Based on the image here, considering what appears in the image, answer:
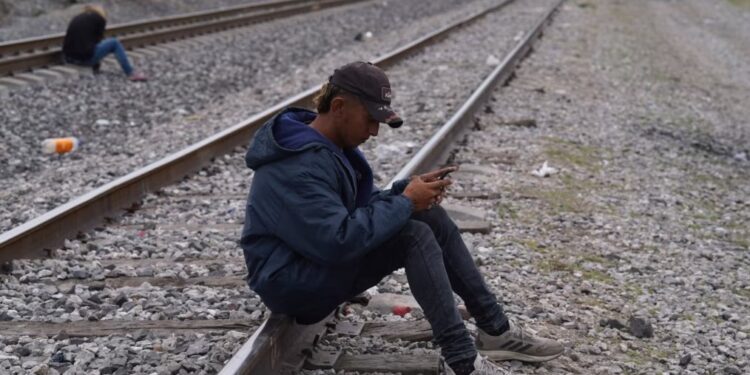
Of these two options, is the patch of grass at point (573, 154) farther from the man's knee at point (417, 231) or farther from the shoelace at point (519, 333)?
the man's knee at point (417, 231)

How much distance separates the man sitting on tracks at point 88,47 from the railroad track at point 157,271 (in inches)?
236

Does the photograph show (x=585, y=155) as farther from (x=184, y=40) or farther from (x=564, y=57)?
(x=184, y=40)

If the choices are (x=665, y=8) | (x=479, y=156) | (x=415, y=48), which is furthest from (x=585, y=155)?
(x=665, y=8)

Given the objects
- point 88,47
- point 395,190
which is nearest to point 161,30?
point 88,47

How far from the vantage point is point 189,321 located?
15.0ft

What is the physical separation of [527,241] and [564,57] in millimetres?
11495

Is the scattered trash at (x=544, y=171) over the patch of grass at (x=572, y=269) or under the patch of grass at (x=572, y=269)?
under

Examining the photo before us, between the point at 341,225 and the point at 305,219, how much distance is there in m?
0.14

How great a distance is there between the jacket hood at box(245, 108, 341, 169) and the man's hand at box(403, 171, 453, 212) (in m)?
0.33

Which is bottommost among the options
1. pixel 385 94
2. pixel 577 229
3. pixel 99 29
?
pixel 577 229

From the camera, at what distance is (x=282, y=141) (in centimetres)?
394

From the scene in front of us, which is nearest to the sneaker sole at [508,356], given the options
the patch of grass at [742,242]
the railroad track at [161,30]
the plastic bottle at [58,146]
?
the patch of grass at [742,242]

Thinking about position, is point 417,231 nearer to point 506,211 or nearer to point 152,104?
point 506,211

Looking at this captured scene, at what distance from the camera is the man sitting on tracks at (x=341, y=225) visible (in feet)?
12.5
